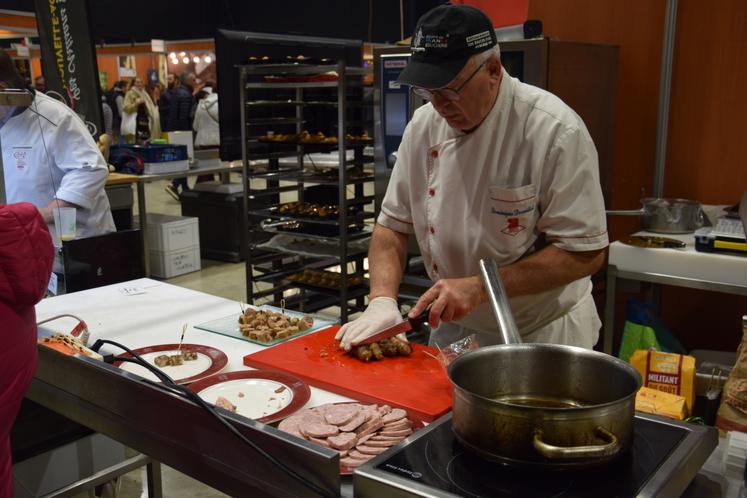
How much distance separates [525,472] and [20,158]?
120 inches

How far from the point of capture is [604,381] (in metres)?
1.27

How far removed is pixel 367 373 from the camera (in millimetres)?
1772

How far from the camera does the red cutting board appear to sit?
161cm

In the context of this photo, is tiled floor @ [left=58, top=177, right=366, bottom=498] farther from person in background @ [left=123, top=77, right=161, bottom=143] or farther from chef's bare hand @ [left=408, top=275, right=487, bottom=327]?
chef's bare hand @ [left=408, top=275, right=487, bottom=327]

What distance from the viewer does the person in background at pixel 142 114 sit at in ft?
34.5

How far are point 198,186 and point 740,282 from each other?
5.72 meters

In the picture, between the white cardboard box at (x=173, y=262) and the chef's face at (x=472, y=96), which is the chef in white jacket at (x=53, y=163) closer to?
the chef's face at (x=472, y=96)

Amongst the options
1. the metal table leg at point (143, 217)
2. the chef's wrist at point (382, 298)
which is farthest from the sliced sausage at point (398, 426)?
the metal table leg at point (143, 217)

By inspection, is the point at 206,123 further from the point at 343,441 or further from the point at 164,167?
the point at 343,441

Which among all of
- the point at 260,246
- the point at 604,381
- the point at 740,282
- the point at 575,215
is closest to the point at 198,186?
the point at 260,246

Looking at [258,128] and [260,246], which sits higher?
[258,128]

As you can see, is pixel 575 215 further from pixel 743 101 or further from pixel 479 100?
pixel 743 101

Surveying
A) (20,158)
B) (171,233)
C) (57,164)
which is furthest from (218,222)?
(20,158)

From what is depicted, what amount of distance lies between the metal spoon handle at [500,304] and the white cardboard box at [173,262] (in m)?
5.60
